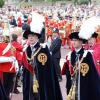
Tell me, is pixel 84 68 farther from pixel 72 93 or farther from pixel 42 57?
pixel 42 57

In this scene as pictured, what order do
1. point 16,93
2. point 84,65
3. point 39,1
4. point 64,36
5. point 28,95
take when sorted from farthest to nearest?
point 39,1
point 64,36
point 16,93
point 28,95
point 84,65

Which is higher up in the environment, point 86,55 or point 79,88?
point 86,55

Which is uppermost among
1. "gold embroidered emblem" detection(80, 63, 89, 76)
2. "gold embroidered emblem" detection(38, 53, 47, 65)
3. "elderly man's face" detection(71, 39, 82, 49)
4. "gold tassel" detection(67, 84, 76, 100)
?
"elderly man's face" detection(71, 39, 82, 49)

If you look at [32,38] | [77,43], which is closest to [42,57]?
[32,38]

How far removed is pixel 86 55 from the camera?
8.86m

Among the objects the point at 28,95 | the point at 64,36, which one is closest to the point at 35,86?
the point at 28,95

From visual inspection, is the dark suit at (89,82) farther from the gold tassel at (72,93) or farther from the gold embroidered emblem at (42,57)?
the gold embroidered emblem at (42,57)

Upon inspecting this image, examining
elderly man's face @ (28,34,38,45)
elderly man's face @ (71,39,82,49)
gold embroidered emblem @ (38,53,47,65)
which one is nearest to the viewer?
elderly man's face @ (71,39,82,49)

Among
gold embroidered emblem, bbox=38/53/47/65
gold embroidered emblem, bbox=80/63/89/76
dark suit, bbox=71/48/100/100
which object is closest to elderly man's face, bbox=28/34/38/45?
gold embroidered emblem, bbox=38/53/47/65

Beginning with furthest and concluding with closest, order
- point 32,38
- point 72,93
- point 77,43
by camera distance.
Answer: point 32,38
point 72,93
point 77,43

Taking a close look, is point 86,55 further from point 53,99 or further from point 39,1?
point 39,1

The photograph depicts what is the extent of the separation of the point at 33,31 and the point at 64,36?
1489 cm

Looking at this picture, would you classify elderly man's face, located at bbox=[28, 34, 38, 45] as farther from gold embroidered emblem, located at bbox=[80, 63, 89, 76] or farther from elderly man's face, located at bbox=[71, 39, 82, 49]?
gold embroidered emblem, located at bbox=[80, 63, 89, 76]

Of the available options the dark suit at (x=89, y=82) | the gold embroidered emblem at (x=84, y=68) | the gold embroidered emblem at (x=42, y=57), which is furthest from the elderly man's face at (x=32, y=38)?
the gold embroidered emblem at (x=84, y=68)
